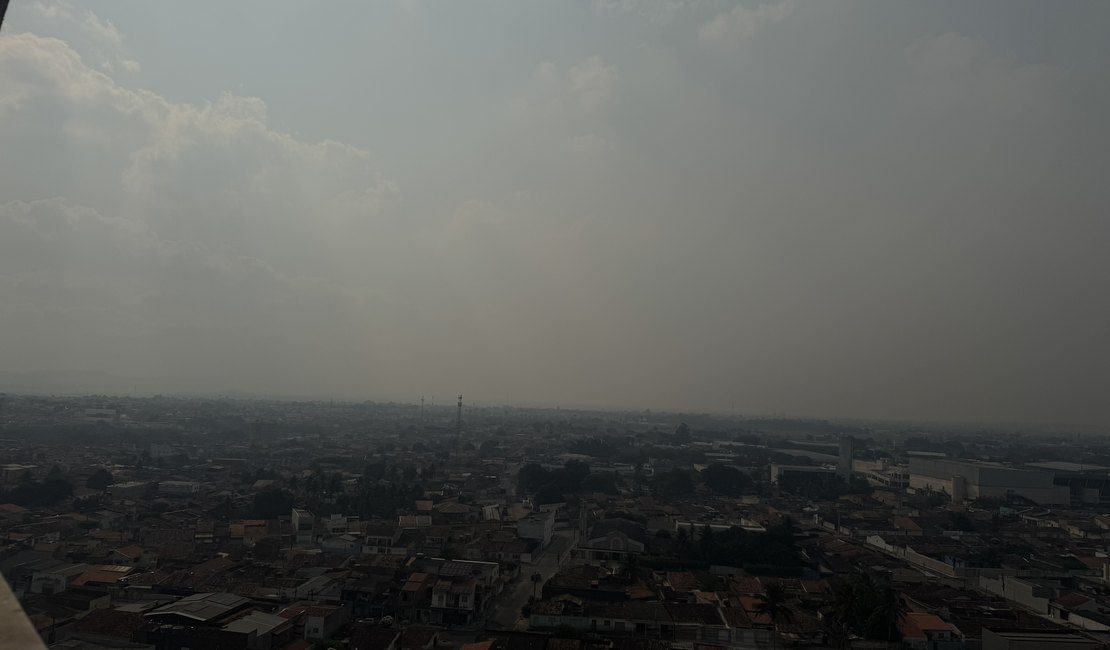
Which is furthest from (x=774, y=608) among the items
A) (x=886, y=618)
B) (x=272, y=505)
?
(x=272, y=505)

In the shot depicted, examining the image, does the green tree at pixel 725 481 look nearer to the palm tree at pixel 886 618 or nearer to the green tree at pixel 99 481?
the palm tree at pixel 886 618

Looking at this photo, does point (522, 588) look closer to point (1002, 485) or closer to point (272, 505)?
point (272, 505)

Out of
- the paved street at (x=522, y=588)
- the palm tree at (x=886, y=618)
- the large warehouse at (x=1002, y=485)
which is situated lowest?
the paved street at (x=522, y=588)

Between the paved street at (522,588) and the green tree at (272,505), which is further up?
the green tree at (272,505)

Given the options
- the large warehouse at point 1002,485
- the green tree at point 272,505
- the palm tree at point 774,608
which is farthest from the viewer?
the large warehouse at point 1002,485

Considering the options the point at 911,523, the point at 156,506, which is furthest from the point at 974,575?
the point at 156,506

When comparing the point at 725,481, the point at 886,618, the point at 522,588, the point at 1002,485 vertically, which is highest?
the point at 1002,485

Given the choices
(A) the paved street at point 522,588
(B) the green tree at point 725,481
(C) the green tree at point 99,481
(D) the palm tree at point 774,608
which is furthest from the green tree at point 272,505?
(B) the green tree at point 725,481

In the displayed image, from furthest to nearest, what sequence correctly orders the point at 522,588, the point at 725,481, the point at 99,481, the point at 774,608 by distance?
the point at 725,481 < the point at 99,481 < the point at 522,588 < the point at 774,608

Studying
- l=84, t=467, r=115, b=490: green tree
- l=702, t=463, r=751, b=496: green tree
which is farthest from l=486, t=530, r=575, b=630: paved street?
l=84, t=467, r=115, b=490: green tree

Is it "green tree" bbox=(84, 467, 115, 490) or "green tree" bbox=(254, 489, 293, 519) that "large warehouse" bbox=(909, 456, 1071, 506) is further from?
"green tree" bbox=(84, 467, 115, 490)

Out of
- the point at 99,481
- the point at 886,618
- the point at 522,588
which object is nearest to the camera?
the point at 886,618

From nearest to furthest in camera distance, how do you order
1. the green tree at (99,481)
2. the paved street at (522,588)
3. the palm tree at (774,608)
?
the palm tree at (774,608), the paved street at (522,588), the green tree at (99,481)
